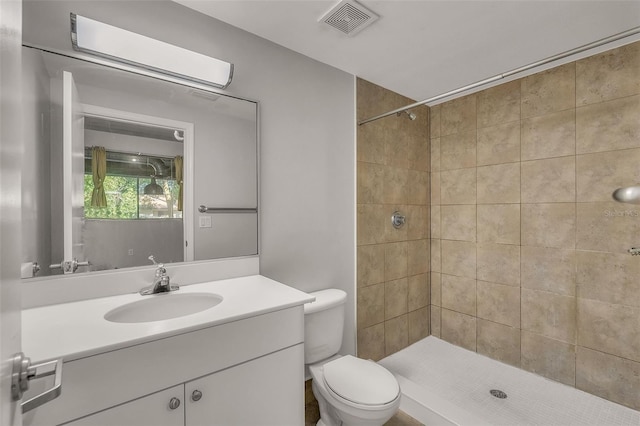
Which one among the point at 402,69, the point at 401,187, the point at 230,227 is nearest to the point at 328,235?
the point at 230,227

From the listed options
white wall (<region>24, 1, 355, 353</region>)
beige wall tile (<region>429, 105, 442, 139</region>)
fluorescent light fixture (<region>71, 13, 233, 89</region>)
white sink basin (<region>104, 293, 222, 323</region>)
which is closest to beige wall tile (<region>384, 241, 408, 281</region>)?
white wall (<region>24, 1, 355, 353</region>)

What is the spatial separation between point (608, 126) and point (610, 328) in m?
1.25

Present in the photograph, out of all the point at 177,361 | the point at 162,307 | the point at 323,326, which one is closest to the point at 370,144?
the point at 323,326

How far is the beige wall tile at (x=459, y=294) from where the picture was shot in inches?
98.0

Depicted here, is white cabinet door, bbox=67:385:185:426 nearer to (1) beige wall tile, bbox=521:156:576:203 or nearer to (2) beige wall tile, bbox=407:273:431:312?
(2) beige wall tile, bbox=407:273:431:312

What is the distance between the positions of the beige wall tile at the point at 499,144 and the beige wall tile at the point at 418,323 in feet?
4.56

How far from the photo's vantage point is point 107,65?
127cm

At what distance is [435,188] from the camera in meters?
2.75

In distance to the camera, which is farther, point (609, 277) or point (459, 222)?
point (459, 222)

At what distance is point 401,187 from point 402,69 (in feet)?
2.95

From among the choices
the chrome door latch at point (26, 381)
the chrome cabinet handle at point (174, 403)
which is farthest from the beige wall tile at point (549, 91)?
the chrome door latch at point (26, 381)

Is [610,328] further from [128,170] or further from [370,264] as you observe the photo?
[128,170]

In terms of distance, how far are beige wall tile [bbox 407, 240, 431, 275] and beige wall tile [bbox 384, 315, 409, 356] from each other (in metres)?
0.42

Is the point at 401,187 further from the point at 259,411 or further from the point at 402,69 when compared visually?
the point at 259,411
